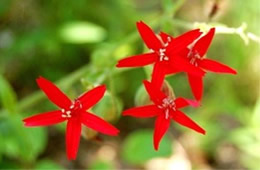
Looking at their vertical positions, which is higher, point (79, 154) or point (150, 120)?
point (150, 120)

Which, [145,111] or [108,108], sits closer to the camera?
[145,111]

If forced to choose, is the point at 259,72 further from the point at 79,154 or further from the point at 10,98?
the point at 10,98

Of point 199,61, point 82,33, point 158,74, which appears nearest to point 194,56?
point 199,61

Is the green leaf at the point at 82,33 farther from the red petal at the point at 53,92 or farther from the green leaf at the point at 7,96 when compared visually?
the red petal at the point at 53,92

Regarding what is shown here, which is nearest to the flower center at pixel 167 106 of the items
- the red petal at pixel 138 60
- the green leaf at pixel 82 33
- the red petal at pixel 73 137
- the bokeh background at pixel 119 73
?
the red petal at pixel 138 60

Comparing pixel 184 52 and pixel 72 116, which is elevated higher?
pixel 184 52

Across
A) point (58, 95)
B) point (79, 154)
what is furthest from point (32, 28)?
point (58, 95)

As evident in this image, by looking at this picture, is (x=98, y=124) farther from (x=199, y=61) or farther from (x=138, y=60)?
(x=199, y=61)
